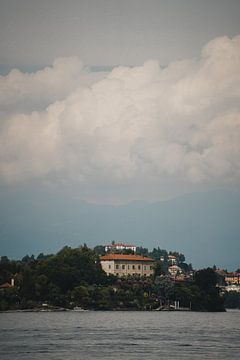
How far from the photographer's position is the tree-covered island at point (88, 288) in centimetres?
10880

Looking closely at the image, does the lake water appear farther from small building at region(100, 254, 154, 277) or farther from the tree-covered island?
small building at region(100, 254, 154, 277)

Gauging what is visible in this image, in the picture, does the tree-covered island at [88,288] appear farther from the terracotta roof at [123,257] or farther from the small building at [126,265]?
the terracotta roof at [123,257]

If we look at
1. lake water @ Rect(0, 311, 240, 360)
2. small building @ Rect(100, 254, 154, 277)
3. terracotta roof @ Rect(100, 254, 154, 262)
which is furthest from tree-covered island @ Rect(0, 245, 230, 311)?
lake water @ Rect(0, 311, 240, 360)

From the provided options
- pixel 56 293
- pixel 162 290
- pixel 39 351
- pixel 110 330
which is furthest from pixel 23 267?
pixel 39 351

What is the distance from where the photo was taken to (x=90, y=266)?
123 meters

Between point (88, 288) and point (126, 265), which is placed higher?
point (126, 265)

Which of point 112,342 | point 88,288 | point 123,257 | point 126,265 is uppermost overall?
point 123,257

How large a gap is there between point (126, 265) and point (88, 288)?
32269 mm

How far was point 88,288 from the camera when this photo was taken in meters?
115

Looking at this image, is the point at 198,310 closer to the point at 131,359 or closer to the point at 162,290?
the point at 162,290

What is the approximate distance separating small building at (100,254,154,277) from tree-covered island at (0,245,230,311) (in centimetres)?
1343

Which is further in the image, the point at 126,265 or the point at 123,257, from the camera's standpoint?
the point at 123,257

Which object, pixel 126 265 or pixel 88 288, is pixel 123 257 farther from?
pixel 88 288

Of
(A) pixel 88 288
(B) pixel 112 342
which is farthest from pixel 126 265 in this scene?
(B) pixel 112 342
